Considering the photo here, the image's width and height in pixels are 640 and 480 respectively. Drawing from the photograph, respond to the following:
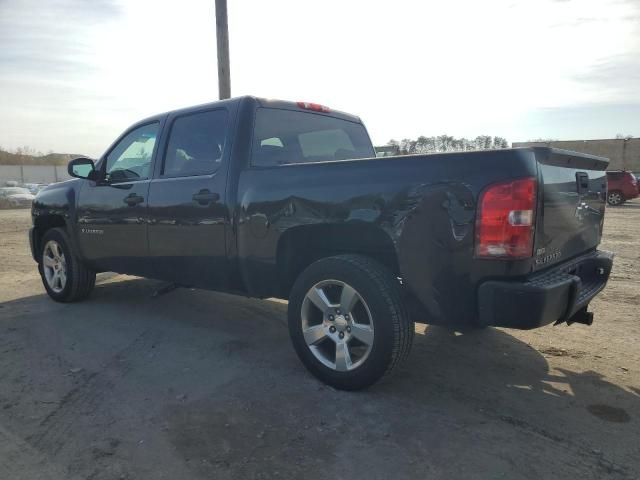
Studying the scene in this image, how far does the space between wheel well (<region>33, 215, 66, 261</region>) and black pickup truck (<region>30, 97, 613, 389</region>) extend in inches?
32.0

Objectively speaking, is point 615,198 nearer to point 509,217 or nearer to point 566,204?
point 566,204

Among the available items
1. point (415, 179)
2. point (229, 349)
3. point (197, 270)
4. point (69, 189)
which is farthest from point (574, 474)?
point (69, 189)

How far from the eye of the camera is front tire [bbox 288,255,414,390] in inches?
114

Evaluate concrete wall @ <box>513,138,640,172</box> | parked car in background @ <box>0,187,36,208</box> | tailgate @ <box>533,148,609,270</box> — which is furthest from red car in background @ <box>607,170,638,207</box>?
concrete wall @ <box>513,138,640,172</box>

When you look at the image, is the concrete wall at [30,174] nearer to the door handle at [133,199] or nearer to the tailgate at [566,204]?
the door handle at [133,199]

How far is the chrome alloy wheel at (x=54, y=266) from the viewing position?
543 cm

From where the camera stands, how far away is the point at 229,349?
13.1 feet

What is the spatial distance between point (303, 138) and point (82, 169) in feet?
8.00

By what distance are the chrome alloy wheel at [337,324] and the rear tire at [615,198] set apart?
68.6 ft

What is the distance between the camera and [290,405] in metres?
2.99

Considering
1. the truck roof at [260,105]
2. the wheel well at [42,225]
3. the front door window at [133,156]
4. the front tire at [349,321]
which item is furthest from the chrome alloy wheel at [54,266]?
the front tire at [349,321]

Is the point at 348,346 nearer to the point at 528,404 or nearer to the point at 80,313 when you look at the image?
the point at 528,404

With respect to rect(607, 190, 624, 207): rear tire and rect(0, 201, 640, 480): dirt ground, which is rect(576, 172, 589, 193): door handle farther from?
rect(607, 190, 624, 207): rear tire

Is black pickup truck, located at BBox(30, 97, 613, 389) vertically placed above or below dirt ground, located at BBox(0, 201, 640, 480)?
above
